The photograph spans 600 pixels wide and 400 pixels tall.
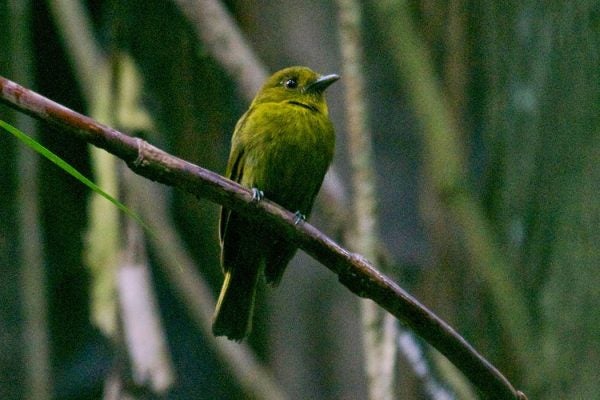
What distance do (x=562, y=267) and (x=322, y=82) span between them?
0.92m

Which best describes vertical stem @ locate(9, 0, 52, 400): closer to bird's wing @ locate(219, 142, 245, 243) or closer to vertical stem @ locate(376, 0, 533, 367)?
bird's wing @ locate(219, 142, 245, 243)

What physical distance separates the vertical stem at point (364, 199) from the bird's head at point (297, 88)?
20 centimetres

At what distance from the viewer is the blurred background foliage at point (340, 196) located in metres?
2.92

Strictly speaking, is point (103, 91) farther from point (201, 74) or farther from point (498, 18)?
point (498, 18)

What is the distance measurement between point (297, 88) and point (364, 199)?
0.53 m

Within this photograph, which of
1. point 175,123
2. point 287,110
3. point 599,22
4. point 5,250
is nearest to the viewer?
point 599,22

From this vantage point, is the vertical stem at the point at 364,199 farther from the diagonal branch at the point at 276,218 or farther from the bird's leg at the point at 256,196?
the diagonal branch at the point at 276,218

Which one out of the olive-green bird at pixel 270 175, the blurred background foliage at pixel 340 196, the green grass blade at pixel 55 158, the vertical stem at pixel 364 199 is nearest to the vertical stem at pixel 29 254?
the blurred background foliage at pixel 340 196

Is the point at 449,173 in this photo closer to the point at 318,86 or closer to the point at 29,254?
the point at 318,86

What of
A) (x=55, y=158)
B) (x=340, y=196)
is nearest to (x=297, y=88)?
(x=340, y=196)

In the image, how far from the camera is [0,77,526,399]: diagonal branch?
146cm

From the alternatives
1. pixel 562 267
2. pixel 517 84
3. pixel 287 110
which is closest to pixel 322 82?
pixel 287 110

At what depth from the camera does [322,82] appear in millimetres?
3131

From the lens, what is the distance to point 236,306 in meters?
2.62
